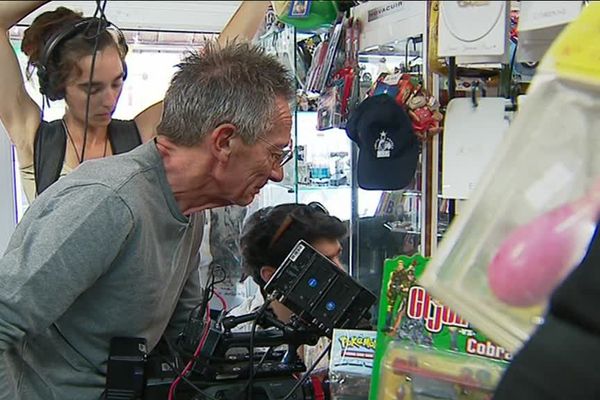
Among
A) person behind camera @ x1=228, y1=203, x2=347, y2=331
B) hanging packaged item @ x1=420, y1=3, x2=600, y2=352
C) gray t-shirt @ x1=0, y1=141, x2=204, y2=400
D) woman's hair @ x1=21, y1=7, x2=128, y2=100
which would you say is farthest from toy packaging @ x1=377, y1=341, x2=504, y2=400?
woman's hair @ x1=21, y1=7, x2=128, y2=100

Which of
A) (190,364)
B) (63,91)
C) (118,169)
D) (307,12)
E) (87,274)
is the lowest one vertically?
(190,364)

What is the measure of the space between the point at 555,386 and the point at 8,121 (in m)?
1.24

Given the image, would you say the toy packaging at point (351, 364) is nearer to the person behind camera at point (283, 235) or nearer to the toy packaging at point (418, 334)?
the toy packaging at point (418, 334)

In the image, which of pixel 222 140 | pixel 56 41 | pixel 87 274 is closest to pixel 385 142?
pixel 222 140

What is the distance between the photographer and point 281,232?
4.02ft

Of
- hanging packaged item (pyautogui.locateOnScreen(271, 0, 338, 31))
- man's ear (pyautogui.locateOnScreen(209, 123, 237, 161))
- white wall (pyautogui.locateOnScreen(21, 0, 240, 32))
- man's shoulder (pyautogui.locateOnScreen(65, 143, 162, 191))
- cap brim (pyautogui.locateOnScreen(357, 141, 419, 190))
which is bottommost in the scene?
cap brim (pyautogui.locateOnScreen(357, 141, 419, 190))

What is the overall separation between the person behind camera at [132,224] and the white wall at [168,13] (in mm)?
932

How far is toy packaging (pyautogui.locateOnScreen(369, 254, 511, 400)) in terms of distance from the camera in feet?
1.99

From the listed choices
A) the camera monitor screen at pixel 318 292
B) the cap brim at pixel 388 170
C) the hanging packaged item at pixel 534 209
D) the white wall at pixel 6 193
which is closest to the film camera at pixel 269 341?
the camera monitor screen at pixel 318 292

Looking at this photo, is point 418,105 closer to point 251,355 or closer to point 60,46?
point 251,355

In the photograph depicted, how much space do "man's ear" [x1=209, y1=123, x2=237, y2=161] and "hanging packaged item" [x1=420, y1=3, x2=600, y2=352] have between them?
21.4 inches

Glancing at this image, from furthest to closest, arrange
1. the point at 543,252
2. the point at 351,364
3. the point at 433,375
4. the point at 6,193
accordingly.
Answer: the point at 6,193 → the point at 351,364 → the point at 433,375 → the point at 543,252

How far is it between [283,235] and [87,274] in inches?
20.8

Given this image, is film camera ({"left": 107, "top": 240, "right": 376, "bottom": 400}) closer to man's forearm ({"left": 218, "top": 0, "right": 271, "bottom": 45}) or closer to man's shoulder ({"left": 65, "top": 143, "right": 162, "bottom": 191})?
man's shoulder ({"left": 65, "top": 143, "right": 162, "bottom": 191})
